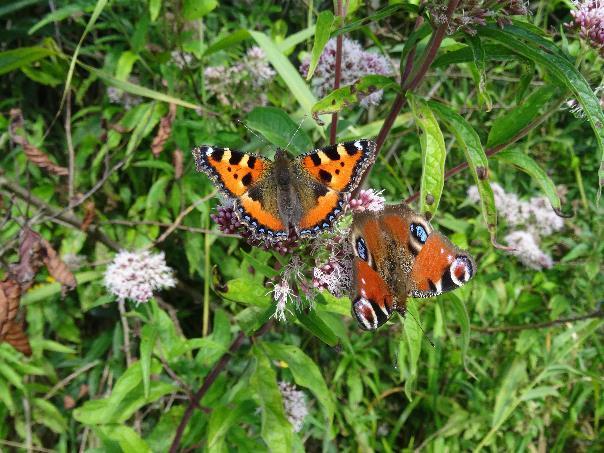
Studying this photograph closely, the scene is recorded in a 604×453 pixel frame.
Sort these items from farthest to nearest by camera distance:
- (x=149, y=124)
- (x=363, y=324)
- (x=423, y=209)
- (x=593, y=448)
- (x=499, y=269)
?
(x=499, y=269) → (x=593, y=448) → (x=149, y=124) → (x=423, y=209) → (x=363, y=324)

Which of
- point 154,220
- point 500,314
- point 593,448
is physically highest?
point 154,220

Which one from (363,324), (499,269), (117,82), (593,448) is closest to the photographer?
→ (363,324)

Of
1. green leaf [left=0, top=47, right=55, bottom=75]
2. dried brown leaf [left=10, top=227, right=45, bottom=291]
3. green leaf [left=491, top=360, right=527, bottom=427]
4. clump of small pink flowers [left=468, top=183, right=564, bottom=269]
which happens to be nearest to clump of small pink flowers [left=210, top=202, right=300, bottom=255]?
Result: dried brown leaf [left=10, top=227, right=45, bottom=291]

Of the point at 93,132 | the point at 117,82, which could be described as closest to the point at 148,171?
the point at 93,132

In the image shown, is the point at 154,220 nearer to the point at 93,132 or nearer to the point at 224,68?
the point at 93,132

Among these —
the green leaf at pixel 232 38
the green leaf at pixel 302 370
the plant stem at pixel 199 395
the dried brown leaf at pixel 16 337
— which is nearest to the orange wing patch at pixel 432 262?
the green leaf at pixel 302 370

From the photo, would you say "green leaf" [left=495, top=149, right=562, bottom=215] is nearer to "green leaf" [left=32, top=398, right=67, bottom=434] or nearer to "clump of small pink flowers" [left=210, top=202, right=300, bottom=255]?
"clump of small pink flowers" [left=210, top=202, right=300, bottom=255]

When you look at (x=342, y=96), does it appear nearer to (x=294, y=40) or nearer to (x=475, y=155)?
(x=475, y=155)
